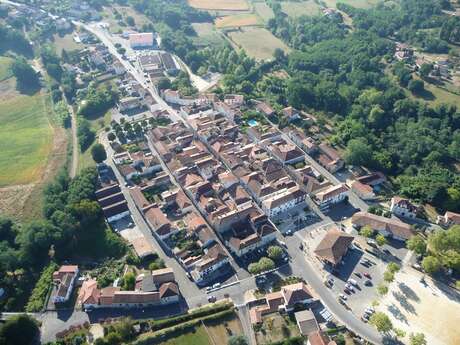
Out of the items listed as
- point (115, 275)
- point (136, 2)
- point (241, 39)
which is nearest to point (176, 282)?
point (115, 275)

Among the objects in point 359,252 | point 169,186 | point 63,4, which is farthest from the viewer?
point 63,4

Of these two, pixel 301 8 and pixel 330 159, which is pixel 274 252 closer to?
pixel 330 159

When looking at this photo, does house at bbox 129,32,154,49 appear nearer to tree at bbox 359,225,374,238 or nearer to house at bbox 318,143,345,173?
house at bbox 318,143,345,173

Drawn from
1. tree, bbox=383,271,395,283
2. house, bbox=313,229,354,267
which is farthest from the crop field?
tree, bbox=383,271,395,283

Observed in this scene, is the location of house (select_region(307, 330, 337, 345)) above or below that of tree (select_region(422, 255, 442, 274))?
below

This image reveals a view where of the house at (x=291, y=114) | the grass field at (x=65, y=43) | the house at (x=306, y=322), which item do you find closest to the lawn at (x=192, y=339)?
the house at (x=306, y=322)

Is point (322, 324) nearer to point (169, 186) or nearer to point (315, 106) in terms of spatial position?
point (169, 186)
